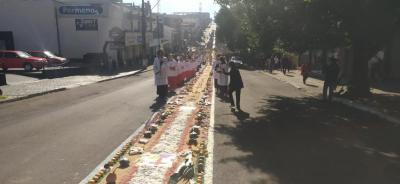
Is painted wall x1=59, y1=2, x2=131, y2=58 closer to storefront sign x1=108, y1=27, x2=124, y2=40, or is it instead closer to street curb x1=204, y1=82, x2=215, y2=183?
storefront sign x1=108, y1=27, x2=124, y2=40

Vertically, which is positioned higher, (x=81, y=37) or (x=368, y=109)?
(x=81, y=37)

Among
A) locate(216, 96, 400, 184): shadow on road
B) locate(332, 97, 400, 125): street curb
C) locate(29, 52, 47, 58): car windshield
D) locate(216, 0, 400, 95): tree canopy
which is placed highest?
locate(216, 0, 400, 95): tree canopy

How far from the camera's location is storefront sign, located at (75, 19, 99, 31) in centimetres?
4900

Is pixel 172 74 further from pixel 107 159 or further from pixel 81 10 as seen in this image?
pixel 81 10

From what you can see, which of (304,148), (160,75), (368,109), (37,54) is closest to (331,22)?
(368,109)

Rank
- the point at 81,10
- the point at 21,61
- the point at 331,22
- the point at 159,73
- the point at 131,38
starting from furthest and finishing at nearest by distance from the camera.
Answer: the point at 131,38 → the point at 81,10 → the point at 21,61 → the point at 331,22 → the point at 159,73

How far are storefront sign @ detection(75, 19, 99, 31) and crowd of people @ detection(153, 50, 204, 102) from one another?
Result: 69.3 ft

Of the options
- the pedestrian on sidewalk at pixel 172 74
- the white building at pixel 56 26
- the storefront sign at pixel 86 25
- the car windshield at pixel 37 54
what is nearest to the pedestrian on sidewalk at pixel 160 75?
the pedestrian on sidewalk at pixel 172 74

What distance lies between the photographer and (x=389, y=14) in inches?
675

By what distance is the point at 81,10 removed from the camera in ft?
162

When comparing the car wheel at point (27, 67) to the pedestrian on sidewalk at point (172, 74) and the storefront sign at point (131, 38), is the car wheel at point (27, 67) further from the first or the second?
the storefront sign at point (131, 38)

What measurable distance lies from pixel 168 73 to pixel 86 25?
30.1 metres

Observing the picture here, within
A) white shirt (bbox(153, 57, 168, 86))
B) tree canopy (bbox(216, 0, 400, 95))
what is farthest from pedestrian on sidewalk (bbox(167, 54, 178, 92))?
tree canopy (bbox(216, 0, 400, 95))

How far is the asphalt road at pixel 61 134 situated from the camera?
7.59 meters
